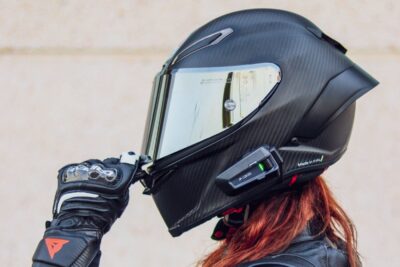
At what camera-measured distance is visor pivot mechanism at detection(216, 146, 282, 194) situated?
1.90m

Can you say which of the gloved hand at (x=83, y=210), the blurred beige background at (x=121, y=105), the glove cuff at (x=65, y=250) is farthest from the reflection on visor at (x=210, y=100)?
the blurred beige background at (x=121, y=105)

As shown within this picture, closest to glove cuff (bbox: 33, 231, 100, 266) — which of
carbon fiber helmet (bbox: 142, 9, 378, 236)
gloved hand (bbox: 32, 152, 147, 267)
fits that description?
gloved hand (bbox: 32, 152, 147, 267)

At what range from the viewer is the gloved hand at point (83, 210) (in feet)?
6.12

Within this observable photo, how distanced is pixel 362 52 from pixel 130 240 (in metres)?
1.41

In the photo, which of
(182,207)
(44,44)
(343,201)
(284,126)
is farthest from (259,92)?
(44,44)

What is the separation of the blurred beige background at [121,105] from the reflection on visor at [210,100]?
99.7 inches

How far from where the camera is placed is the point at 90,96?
462 centimetres

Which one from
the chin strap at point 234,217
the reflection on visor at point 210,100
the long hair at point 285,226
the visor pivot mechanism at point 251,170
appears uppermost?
the reflection on visor at point 210,100

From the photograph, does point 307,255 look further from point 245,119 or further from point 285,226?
point 245,119

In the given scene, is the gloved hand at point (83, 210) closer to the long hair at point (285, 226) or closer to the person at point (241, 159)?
the person at point (241, 159)

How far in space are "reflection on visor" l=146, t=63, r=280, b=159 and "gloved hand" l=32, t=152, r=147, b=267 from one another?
0.13 meters

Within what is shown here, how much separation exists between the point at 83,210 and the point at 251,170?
342 mm

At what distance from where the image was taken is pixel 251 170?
6.27 feet

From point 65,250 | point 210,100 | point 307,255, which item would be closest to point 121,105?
point 210,100
